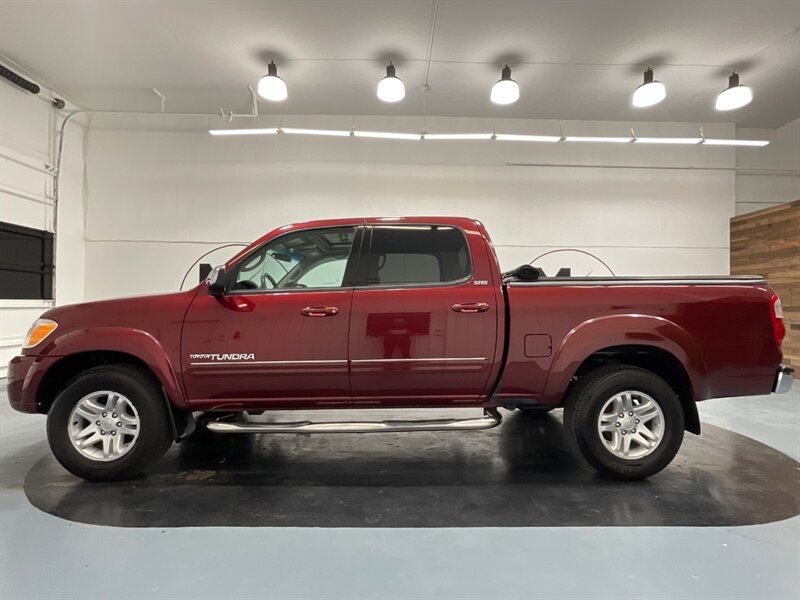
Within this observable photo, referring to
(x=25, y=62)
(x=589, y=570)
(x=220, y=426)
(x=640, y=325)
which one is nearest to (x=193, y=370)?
(x=220, y=426)

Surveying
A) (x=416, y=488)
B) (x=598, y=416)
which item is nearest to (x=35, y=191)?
(x=416, y=488)

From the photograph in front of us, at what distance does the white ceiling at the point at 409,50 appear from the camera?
448cm

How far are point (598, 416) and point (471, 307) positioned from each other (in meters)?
1.06

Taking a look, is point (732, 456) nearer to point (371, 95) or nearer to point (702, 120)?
point (371, 95)

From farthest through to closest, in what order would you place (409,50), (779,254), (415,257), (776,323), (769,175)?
(769,175) → (779,254) → (409,50) → (415,257) → (776,323)

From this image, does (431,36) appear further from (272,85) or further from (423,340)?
(423,340)

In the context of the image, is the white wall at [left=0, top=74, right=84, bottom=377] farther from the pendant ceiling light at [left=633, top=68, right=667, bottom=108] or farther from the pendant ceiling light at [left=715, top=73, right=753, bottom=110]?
the pendant ceiling light at [left=715, top=73, right=753, bottom=110]

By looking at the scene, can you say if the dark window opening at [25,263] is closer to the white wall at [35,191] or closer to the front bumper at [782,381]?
the white wall at [35,191]

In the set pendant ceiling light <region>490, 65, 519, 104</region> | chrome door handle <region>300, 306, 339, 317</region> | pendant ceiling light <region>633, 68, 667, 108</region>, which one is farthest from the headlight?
pendant ceiling light <region>633, 68, 667, 108</region>

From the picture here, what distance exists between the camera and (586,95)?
20.9 feet

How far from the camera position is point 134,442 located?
2.45m

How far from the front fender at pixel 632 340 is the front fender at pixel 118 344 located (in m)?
2.50

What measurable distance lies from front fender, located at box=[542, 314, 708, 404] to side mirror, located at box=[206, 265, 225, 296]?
2185mm

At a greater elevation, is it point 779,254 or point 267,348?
point 779,254
